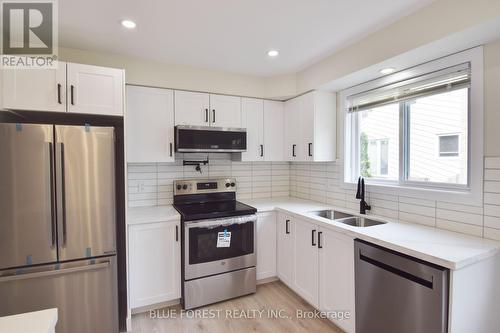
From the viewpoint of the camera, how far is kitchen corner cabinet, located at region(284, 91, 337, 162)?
2.82 meters

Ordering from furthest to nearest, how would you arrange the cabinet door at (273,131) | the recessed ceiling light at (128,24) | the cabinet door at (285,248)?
the cabinet door at (273,131), the cabinet door at (285,248), the recessed ceiling light at (128,24)

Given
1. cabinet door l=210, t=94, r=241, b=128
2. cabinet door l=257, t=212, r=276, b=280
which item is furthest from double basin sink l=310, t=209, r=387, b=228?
cabinet door l=210, t=94, r=241, b=128

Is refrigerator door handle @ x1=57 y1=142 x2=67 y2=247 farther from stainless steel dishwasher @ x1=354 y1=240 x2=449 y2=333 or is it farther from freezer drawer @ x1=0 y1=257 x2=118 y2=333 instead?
stainless steel dishwasher @ x1=354 y1=240 x2=449 y2=333

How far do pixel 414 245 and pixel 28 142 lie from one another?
263 centimetres

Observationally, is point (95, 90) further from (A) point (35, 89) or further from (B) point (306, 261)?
(B) point (306, 261)

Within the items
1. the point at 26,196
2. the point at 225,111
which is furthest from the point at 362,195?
the point at 26,196

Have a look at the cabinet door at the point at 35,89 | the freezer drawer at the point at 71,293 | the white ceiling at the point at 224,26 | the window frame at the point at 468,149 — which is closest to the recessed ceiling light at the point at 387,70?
the window frame at the point at 468,149

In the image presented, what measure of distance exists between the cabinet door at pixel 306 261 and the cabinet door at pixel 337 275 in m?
0.08

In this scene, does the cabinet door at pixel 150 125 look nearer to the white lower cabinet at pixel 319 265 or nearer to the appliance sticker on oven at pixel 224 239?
the appliance sticker on oven at pixel 224 239

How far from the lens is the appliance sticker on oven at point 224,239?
8.28ft

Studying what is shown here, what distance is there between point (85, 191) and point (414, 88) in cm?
275

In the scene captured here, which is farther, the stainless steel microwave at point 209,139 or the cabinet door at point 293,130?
the cabinet door at point 293,130

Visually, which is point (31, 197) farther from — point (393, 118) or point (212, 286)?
point (393, 118)

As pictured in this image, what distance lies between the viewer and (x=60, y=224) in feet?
6.05
